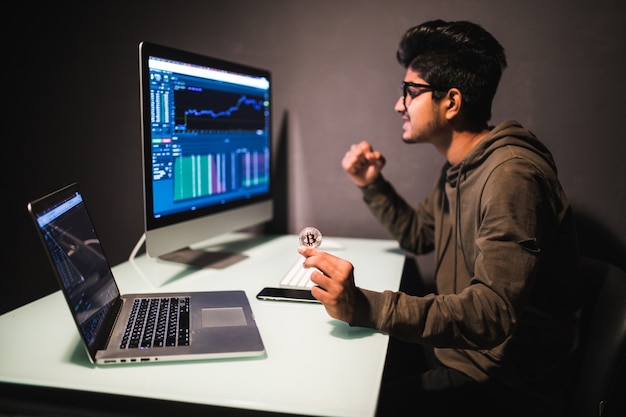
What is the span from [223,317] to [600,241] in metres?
1.37

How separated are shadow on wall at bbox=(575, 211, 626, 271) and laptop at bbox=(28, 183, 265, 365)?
49.3 inches

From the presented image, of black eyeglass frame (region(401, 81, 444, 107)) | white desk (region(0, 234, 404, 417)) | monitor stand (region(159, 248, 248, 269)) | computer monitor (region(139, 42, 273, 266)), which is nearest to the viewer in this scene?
white desk (region(0, 234, 404, 417))

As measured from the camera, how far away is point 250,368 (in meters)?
0.91

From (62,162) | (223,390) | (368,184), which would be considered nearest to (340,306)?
(223,390)

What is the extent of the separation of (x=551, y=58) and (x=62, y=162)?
194 centimetres

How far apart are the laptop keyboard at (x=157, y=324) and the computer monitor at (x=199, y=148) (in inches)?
8.5

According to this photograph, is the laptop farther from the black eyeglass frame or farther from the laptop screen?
the black eyeglass frame

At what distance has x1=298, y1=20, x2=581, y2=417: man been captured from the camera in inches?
39.7

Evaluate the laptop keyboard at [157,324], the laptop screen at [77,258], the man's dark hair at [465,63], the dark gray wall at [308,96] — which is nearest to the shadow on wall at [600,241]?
the dark gray wall at [308,96]

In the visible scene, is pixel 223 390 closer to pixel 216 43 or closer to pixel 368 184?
pixel 368 184

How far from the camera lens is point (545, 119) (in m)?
1.78

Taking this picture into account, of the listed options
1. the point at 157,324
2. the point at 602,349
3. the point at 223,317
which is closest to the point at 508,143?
the point at 602,349

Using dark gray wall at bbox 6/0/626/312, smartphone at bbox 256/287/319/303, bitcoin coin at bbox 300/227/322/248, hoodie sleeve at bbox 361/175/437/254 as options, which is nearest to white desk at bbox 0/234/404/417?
smartphone at bbox 256/287/319/303

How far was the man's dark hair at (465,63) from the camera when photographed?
1390 mm
